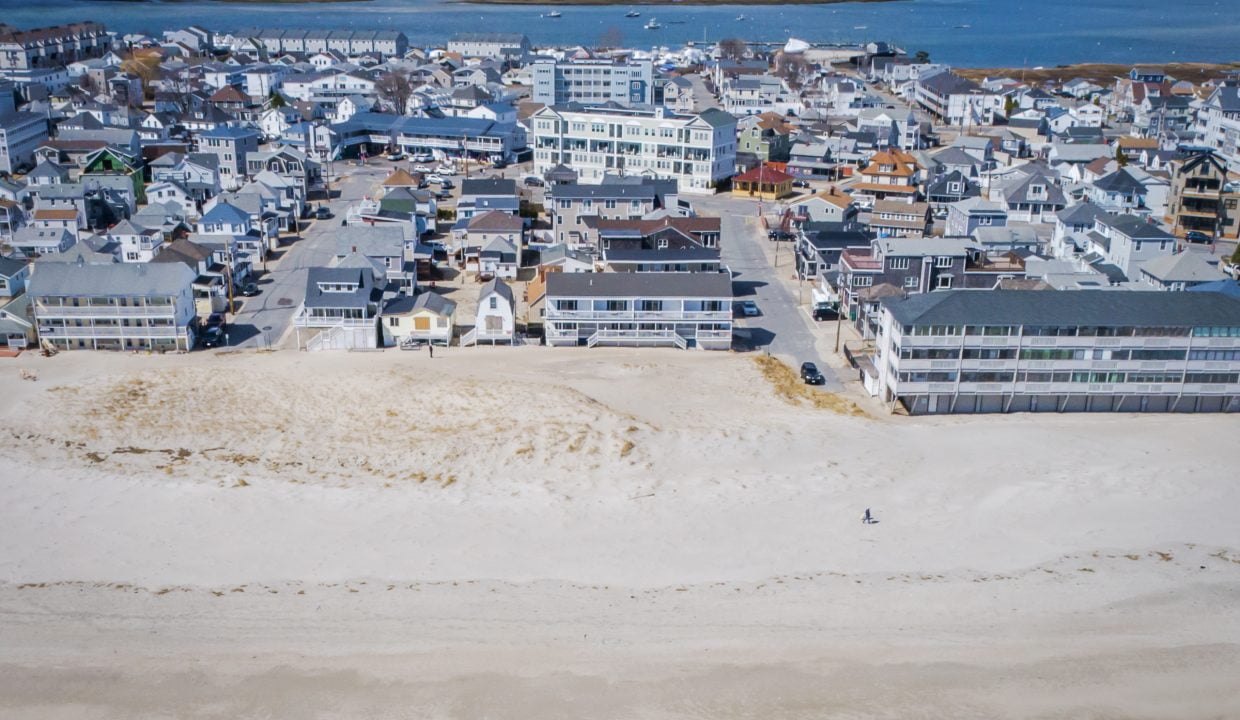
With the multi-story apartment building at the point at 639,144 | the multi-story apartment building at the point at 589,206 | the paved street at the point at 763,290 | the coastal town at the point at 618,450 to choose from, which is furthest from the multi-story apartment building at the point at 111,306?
the multi-story apartment building at the point at 639,144

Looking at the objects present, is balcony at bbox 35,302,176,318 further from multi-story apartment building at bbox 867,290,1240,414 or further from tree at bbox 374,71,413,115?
tree at bbox 374,71,413,115

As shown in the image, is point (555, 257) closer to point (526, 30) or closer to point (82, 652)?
point (82, 652)

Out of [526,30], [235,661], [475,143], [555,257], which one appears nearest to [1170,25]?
[526,30]

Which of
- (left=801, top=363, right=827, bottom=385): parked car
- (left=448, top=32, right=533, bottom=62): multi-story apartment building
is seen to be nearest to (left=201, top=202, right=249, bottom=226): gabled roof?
(left=801, top=363, right=827, bottom=385): parked car

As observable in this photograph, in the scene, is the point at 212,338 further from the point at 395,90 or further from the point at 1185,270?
the point at 395,90

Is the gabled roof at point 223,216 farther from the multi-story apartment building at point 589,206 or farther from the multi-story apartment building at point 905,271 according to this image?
the multi-story apartment building at point 905,271

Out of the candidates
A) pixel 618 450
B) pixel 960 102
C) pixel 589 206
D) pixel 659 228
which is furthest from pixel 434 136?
pixel 618 450
